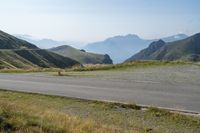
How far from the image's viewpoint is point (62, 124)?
9.75m

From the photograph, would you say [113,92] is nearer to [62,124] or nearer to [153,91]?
[153,91]

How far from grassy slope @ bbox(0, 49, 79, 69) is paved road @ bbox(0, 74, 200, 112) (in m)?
81.0

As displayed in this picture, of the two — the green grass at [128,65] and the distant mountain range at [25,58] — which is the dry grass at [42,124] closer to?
the green grass at [128,65]

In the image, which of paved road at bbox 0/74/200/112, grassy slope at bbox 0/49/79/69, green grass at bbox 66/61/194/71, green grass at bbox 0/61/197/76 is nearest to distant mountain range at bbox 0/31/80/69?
grassy slope at bbox 0/49/79/69

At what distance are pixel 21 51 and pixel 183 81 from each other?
5911 inches

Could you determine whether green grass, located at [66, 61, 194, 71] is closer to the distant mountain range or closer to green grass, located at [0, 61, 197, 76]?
green grass, located at [0, 61, 197, 76]

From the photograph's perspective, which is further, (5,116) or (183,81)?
(183,81)

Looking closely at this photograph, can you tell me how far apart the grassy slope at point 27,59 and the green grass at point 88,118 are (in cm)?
8814

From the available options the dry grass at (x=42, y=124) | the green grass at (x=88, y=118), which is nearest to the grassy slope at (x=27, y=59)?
the green grass at (x=88, y=118)

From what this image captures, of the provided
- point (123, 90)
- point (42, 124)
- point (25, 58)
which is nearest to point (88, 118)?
point (42, 124)

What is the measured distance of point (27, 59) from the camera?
160875 millimetres

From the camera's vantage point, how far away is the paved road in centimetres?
1488

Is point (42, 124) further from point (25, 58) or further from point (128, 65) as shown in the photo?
point (25, 58)

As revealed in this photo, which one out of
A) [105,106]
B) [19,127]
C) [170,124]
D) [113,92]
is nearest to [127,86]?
[113,92]
